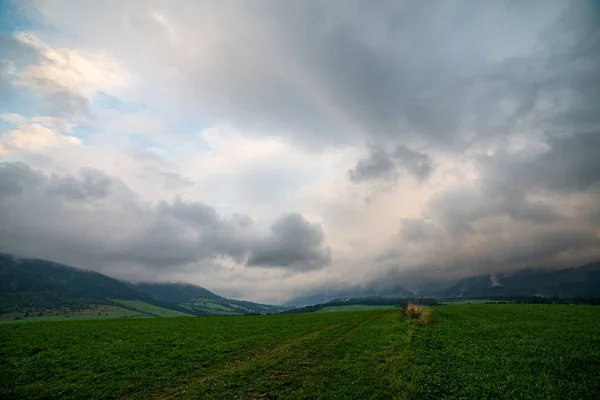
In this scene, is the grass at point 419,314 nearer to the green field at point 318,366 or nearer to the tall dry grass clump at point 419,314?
the tall dry grass clump at point 419,314

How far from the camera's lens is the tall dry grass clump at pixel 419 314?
4791cm

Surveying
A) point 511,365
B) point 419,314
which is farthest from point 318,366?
point 419,314

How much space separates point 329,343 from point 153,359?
18.2 metres

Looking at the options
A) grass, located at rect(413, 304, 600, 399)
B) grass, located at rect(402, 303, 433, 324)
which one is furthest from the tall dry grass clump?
grass, located at rect(413, 304, 600, 399)

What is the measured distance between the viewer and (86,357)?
2800 cm

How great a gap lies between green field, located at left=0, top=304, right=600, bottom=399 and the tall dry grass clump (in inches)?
439

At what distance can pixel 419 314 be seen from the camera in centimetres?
5322

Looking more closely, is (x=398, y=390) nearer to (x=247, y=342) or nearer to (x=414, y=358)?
(x=414, y=358)

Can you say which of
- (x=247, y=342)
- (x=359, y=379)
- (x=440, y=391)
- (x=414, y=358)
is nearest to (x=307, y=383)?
(x=359, y=379)

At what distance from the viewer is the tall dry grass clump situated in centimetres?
4791

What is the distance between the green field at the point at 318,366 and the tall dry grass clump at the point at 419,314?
36.6 ft

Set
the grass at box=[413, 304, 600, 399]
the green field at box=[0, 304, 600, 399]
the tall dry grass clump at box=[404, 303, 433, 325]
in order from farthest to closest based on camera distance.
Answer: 1. the tall dry grass clump at box=[404, 303, 433, 325]
2. the green field at box=[0, 304, 600, 399]
3. the grass at box=[413, 304, 600, 399]

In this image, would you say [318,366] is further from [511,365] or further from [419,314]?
[419,314]

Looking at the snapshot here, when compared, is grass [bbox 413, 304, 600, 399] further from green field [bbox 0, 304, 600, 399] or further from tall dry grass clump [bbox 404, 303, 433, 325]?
tall dry grass clump [bbox 404, 303, 433, 325]
